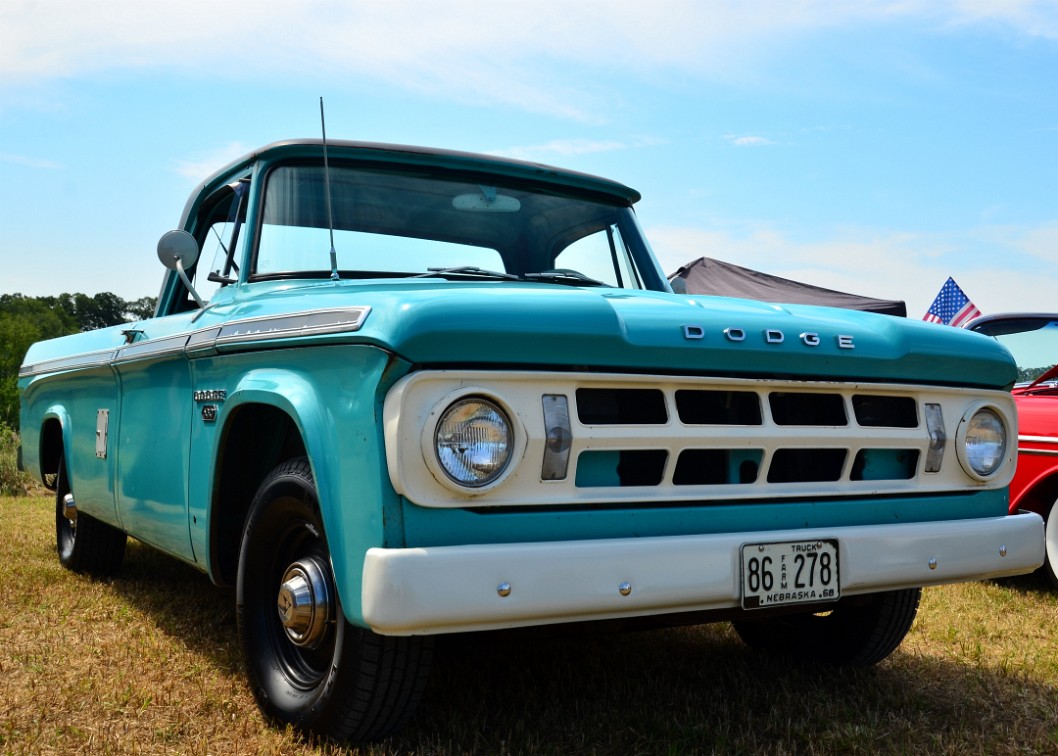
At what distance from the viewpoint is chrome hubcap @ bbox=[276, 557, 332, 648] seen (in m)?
2.61

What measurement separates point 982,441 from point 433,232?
6.40ft

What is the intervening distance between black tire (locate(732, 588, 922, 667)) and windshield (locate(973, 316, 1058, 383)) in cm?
319

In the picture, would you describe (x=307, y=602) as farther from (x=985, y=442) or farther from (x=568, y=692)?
(x=985, y=442)

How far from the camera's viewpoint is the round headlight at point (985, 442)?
121 inches

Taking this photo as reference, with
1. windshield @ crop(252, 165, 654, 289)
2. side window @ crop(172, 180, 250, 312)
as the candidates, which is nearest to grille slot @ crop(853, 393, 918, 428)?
windshield @ crop(252, 165, 654, 289)

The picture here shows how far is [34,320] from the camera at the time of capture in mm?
40469

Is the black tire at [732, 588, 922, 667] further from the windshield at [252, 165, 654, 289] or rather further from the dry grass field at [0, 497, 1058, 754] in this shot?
the windshield at [252, 165, 654, 289]

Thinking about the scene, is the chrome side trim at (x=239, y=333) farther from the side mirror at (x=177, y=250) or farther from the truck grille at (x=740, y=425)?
the truck grille at (x=740, y=425)

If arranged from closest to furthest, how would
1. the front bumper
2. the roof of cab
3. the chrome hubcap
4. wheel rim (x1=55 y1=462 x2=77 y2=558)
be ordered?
the front bumper < the chrome hubcap < the roof of cab < wheel rim (x1=55 y1=462 x2=77 y2=558)

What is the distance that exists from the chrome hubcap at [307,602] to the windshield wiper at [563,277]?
1304 millimetres

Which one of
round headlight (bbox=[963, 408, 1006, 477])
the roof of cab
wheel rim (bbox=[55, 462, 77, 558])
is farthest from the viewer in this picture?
wheel rim (bbox=[55, 462, 77, 558])

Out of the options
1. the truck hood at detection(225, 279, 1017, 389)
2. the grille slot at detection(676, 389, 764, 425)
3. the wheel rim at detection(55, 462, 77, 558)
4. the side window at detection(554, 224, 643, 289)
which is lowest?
the wheel rim at detection(55, 462, 77, 558)

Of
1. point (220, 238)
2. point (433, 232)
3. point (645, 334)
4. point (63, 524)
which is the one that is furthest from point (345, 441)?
point (63, 524)

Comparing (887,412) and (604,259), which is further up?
(604,259)
